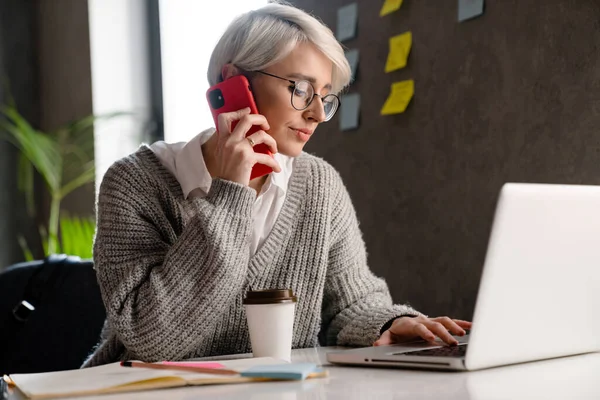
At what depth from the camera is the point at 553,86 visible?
156cm

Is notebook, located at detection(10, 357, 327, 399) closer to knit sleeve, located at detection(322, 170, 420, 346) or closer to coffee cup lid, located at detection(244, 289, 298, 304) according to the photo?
coffee cup lid, located at detection(244, 289, 298, 304)

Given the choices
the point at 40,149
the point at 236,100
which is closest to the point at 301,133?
the point at 236,100

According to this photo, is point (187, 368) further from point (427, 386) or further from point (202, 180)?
point (202, 180)

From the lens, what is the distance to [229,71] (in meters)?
1.53

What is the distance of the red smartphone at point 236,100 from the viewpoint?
1.44 m

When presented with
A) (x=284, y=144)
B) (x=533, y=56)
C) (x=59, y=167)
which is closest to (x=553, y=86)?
(x=533, y=56)

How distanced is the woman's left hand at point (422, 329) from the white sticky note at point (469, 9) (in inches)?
31.3

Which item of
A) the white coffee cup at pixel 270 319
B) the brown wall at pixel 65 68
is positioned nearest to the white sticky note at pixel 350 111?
the white coffee cup at pixel 270 319

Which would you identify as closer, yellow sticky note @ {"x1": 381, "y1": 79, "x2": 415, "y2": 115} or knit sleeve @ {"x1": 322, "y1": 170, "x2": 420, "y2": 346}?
knit sleeve @ {"x1": 322, "y1": 170, "x2": 420, "y2": 346}

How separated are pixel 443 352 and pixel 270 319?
0.81 feet

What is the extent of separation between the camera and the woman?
1245 millimetres

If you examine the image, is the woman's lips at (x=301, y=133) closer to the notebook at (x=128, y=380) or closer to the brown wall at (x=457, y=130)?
the brown wall at (x=457, y=130)

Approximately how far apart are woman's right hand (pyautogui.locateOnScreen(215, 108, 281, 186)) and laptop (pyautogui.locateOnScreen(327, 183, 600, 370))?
0.43 metres

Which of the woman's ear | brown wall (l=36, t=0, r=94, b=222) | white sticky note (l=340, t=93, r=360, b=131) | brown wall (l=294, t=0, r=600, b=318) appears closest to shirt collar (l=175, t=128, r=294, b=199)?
the woman's ear
